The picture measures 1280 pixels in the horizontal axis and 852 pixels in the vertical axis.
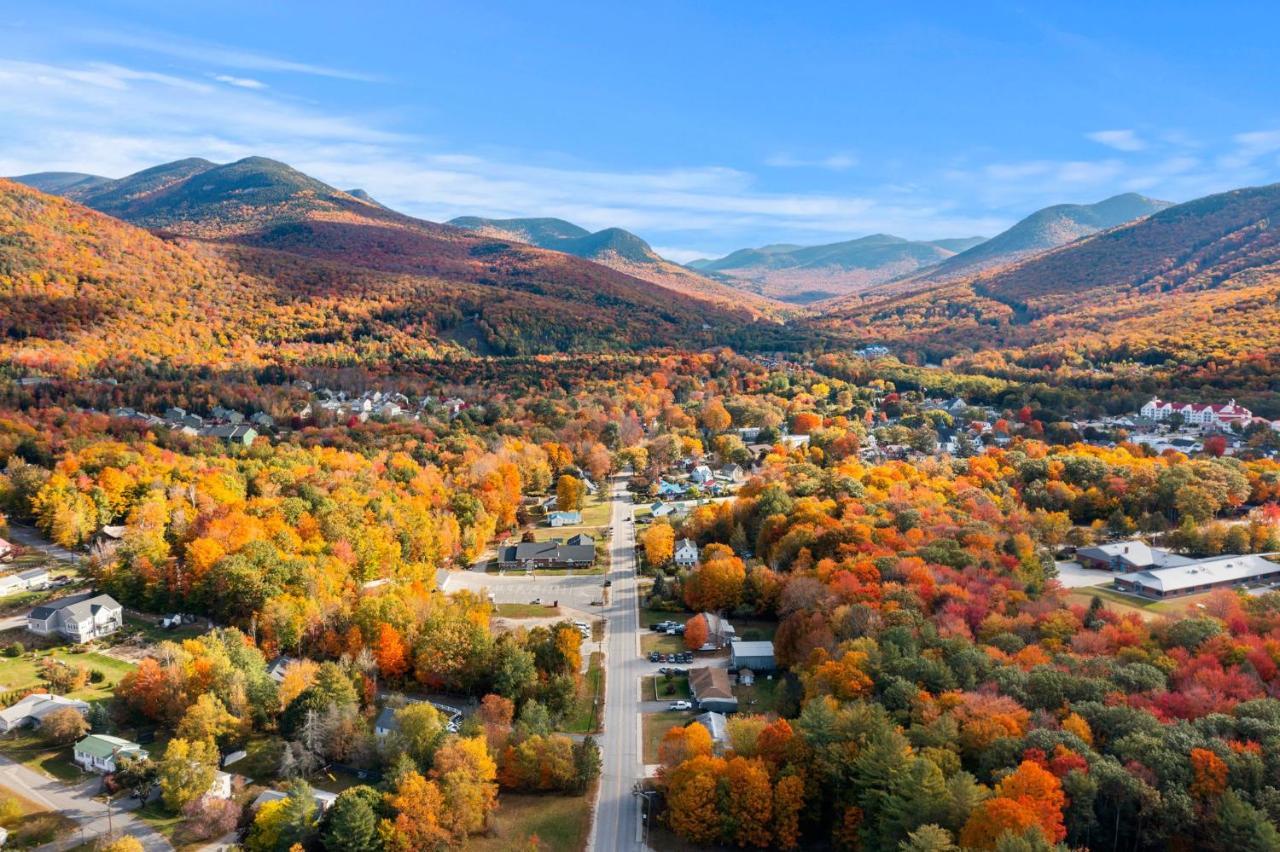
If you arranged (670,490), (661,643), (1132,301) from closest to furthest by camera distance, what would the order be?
1. (661,643)
2. (670,490)
3. (1132,301)

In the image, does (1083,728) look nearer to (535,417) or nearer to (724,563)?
(724,563)

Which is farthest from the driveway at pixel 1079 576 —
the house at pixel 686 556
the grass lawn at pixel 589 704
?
the grass lawn at pixel 589 704

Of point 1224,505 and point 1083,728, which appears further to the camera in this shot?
point 1224,505

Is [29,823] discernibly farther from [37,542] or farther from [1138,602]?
[1138,602]

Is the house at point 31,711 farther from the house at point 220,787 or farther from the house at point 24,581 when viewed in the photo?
the house at point 24,581

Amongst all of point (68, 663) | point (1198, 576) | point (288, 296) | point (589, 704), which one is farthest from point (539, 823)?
point (288, 296)

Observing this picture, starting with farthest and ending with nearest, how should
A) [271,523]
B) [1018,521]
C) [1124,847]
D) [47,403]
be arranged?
[47,403]
[1018,521]
[271,523]
[1124,847]

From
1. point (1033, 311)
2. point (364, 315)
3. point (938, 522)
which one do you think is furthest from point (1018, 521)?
point (1033, 311)

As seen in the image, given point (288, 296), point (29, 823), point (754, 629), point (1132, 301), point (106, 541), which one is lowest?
point (29, 823)
